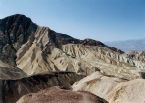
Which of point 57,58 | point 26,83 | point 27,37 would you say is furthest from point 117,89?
point 27,37

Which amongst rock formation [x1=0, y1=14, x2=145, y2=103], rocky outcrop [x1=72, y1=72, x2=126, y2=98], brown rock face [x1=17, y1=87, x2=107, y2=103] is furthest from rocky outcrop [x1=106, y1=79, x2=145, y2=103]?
rock formation [x1=0, y1=14, x2=145, y2=103]

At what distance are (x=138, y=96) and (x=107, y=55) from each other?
131m

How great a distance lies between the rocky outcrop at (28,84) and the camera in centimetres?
5300

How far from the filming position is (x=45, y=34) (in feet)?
486

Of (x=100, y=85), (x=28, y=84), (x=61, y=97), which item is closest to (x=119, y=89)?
(x=100, y=85)

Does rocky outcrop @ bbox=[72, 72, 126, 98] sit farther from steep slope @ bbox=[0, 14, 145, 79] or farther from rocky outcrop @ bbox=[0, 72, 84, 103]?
steep slope @ bbox=[0, 14, 145, 79]

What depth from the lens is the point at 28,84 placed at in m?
58.2

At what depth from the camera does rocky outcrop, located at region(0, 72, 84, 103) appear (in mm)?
53000

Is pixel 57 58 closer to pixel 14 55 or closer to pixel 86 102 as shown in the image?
pixel 14 55

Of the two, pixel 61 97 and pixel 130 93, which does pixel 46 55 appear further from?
pixel 61 97

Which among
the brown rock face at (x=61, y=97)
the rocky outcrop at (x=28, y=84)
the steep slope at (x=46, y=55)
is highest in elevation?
the brown rock face at (x=61, y=97)

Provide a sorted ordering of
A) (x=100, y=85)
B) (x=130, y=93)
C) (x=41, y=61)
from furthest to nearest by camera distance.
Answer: (x=41, y=61), (x=100, y=85), (x=130, y=93)

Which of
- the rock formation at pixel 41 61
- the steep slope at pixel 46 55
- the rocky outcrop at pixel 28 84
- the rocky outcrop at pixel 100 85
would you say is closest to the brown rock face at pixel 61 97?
the rocky outcrop at pixel 100 85

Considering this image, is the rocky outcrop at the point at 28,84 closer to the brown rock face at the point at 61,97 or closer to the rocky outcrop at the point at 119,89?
the rocky outcrop at the point at 119,89
